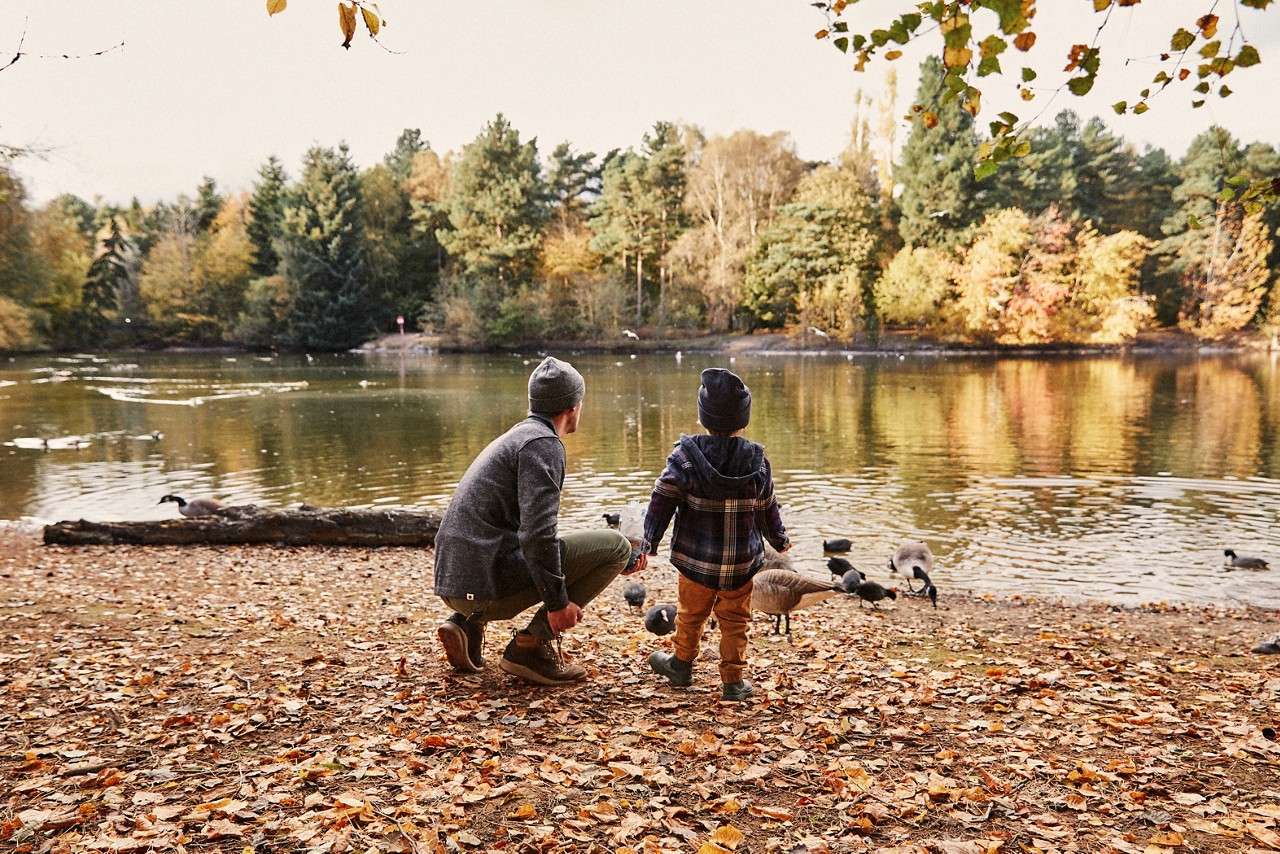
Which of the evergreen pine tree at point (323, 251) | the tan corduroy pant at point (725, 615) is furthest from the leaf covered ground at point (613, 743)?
the evergreen pine tree at point (323, 251)

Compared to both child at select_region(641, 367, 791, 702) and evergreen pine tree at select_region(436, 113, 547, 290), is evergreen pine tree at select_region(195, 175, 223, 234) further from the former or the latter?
child at select_region(641, 367, 791, 702)

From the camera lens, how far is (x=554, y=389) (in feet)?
14.0

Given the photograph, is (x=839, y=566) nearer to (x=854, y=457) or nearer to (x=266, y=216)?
(x=854, y=457)

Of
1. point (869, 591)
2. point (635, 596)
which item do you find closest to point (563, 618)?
point (635, 596)

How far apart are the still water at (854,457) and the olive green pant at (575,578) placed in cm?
623

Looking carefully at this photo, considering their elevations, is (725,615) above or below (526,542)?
below

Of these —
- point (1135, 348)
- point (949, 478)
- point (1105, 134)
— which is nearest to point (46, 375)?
point (949, 478)

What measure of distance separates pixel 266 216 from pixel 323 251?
1100cm

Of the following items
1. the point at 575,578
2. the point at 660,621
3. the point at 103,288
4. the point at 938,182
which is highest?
the point at 938,182

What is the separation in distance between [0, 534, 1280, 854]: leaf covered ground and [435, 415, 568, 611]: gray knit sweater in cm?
73

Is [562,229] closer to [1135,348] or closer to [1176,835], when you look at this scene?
[1135,348]

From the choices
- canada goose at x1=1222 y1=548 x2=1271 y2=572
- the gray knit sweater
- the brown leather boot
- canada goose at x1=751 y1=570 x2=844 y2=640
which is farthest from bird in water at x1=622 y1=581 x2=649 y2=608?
canada goose at x1=1222 y1=548 x2=1271 y2=572

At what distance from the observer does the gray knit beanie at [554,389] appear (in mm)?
4254

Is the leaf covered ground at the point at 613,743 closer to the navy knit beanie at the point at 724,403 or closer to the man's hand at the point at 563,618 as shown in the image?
the man's hand at the point at 563,618
